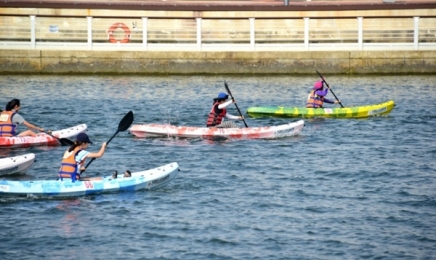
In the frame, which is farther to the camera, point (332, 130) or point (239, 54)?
point (239, 54)

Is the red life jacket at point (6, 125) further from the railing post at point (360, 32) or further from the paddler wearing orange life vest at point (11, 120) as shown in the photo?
the railing post at point (360, 32)

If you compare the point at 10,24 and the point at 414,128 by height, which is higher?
the point at 10,24

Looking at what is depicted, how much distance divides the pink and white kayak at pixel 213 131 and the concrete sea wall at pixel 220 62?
15066mm

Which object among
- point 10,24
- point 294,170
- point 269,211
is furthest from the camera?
point 10,24

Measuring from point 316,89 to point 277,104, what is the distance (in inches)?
176

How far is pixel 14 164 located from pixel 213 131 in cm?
675

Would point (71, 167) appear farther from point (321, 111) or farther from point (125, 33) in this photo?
point (125, 33)

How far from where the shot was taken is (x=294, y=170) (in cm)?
2494

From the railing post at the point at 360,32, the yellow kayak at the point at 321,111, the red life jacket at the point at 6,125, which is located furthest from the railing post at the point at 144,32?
the red life jacket at the point at 6,125

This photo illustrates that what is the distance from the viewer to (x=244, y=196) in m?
21.9

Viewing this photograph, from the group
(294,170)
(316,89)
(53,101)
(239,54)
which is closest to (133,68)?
(239,54)

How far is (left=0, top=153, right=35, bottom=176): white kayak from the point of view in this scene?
23469 mm

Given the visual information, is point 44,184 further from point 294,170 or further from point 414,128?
point 414,128

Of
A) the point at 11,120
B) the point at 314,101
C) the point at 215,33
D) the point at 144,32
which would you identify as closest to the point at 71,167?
the point at 11,120
